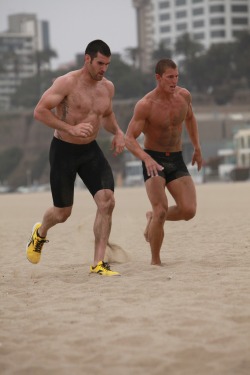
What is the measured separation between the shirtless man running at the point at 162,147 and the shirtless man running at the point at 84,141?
315 mm

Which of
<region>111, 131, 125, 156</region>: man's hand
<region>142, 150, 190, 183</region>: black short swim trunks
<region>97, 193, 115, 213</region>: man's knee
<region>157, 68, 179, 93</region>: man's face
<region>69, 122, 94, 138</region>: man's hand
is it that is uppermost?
<region>157, 68, 179, 93</region>: man's face

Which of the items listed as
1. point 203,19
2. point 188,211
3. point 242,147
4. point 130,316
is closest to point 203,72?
point 203,19

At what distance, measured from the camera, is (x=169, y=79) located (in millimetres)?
8500

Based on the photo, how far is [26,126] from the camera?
136750 mm

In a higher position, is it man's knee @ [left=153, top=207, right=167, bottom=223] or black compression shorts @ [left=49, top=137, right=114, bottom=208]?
black compression shorts @ [left=49, top=137, right=114, bottom=208]

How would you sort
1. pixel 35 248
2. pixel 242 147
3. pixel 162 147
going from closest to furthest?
pixel 162 147
pixel 35 248
pixel 242 147

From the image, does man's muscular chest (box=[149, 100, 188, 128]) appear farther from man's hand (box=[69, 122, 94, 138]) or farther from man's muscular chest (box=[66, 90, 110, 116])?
man's hand (box=[69, 122, 94, 138])

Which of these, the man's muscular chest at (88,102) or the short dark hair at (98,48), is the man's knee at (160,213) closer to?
the man's muscular chest at (88,102)

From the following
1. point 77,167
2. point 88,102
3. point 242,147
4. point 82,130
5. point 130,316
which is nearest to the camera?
point 130,316

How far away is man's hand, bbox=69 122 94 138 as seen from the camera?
793 cm

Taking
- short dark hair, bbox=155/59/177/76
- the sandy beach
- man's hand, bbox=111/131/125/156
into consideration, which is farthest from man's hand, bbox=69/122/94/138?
the sandy beach

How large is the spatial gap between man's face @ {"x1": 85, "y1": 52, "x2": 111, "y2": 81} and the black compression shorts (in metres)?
0.60

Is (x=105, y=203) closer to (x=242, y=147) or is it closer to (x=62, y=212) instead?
(x=62, y=212)

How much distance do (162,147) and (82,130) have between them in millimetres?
1137
